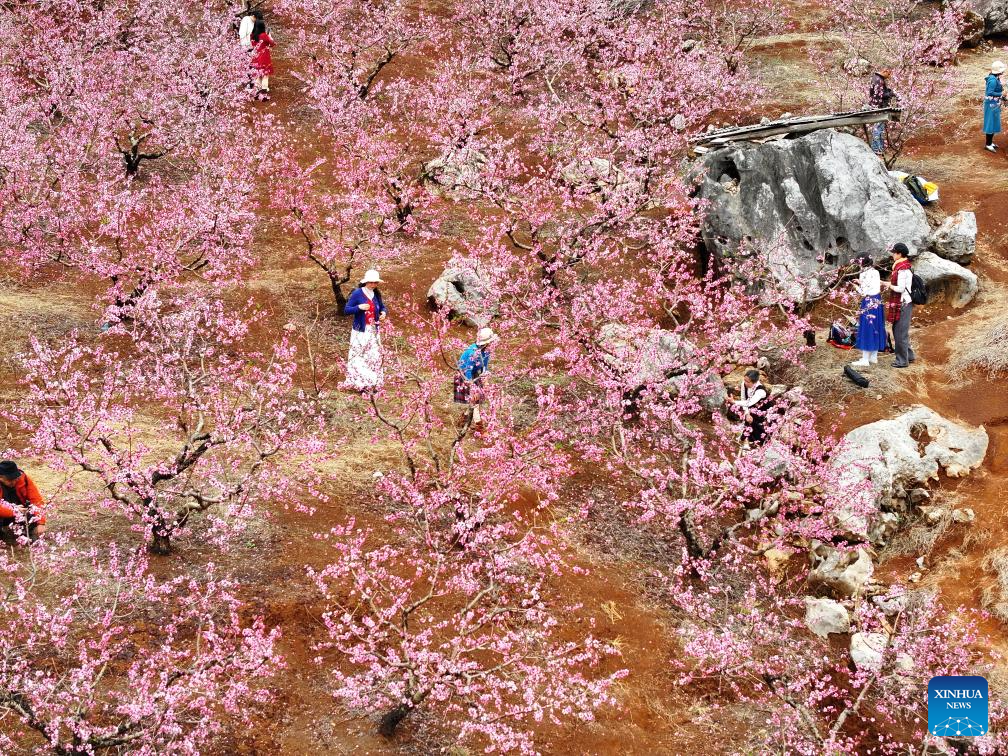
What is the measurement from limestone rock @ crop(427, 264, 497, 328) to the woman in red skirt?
1168 cm

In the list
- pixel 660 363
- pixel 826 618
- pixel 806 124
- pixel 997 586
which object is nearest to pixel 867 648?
pixel 826 618

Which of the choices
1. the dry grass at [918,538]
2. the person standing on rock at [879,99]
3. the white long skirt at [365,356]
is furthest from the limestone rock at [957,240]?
the white long skirt at [365,356]

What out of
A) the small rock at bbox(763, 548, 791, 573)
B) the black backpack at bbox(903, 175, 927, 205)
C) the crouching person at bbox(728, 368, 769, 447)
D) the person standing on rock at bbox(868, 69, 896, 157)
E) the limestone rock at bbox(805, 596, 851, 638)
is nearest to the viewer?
the limestone rock at bbox(805, 596, 851, 638)

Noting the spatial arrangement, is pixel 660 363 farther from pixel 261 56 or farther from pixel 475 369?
pixel 261 56

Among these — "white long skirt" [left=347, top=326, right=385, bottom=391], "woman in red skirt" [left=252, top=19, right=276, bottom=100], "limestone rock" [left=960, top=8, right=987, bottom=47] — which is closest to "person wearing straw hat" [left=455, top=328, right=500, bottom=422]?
"white long skirt" [left=347, top=326, right=385, bottom=391]

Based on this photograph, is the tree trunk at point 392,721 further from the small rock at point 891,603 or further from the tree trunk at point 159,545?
the small rock at point 891,603

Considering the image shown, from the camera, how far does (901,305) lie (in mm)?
16234

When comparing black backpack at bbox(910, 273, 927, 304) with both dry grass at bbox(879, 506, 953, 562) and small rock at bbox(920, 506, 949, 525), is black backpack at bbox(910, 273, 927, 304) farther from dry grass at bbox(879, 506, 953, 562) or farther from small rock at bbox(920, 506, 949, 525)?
dry grass at bbox(879, 506, 953, 562)

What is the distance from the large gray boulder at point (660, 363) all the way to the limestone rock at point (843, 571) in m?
3.81

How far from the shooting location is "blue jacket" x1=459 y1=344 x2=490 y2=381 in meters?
14.0

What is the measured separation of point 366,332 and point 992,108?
61.9ft

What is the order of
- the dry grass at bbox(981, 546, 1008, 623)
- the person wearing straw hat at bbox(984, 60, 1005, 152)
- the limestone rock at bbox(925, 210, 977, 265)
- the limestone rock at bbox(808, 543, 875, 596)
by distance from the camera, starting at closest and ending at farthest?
the dry grass at bbox(981, 546, 1008, 623) → the limestone rock at bbox(808, 543, 875, 596) → the limestone rock at bbox(925, 210, 977, 265) → the person wearing straw hat at bbox(984, 60, 1005, 152)

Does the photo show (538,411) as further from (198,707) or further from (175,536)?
(198,707)

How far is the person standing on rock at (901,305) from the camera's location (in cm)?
1603
